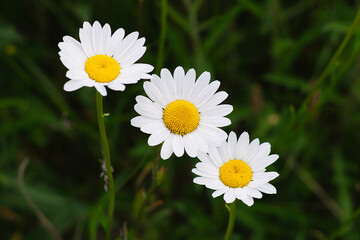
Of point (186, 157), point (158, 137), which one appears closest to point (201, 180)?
point (158, 137)

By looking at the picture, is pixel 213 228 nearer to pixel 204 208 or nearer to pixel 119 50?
pixel 204 208

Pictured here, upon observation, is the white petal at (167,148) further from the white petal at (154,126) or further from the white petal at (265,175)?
the white petal at (265,175)

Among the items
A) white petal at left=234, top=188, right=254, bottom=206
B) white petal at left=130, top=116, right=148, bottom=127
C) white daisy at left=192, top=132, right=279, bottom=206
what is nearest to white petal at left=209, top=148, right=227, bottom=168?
white daisy at left=192, top=132, right=279, bottom=206

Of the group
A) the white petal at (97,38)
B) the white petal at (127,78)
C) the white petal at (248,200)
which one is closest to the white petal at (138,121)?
the white petal at (127,78)

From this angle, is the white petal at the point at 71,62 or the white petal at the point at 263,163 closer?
the white petal at the point at 71,62

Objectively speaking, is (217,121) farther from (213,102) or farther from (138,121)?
(138,121)

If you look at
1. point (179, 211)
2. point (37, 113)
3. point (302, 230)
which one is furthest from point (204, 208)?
point (37, 113)
